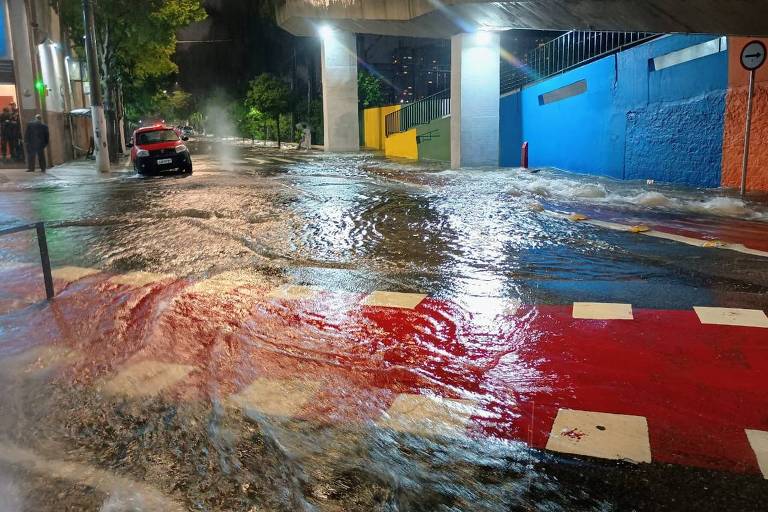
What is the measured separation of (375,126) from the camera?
132 feet

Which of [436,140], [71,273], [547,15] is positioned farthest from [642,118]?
[71,273]

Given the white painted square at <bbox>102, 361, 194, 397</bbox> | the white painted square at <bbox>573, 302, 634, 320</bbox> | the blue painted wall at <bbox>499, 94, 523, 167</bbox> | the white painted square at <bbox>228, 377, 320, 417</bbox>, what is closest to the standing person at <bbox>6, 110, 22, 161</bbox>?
the blue painted wall at <bbox>499, 94, 523, 167</bbox>

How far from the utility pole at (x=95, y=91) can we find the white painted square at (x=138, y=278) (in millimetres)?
16454

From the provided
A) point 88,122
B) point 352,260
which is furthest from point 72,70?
point 352,260

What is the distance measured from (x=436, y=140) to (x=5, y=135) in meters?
16.3

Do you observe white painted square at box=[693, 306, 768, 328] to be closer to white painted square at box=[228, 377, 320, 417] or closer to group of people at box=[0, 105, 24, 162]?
white painted square at box=[228, 377, 320, 417]

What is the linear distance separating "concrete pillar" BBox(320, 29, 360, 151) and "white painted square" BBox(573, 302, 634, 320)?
30.8 meters

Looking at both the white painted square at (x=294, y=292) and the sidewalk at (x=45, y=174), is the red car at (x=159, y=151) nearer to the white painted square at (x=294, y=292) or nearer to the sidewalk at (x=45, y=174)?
the sidewalk at (x=45, y=174)

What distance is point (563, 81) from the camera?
18969mm

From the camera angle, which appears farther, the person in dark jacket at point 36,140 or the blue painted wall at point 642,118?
the person in dark jacket at point 36,140

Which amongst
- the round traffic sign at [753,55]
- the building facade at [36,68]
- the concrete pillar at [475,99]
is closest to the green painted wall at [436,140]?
the concrete pillar at [475,99]

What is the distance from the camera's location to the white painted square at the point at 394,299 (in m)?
5.61

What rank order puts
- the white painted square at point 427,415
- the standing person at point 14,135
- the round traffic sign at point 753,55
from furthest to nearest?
the standing person at point 14,135, the round traffic sign at point 753,55, the white painted square at point 427,415

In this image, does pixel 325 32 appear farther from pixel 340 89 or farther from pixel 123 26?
pixel 123 26
